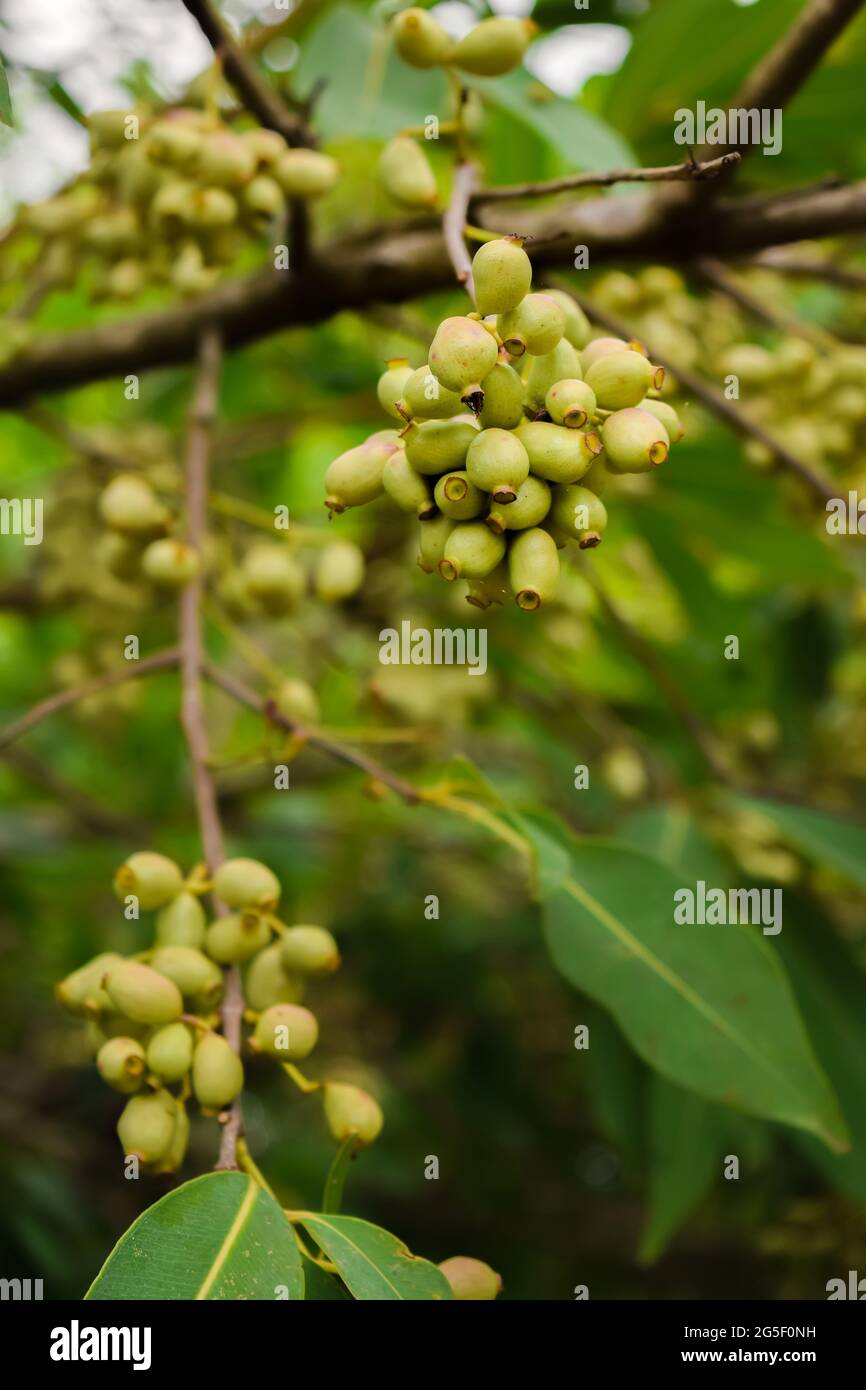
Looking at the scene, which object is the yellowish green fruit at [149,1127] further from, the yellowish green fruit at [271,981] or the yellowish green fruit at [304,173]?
the yellowish green fruit at [304,173]

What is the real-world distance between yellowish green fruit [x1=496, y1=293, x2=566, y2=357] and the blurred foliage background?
0.54 meters

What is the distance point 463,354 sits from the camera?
0.73 m

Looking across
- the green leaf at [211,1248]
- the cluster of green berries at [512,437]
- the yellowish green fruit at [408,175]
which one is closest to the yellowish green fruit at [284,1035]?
the green leaf at [211,1248]

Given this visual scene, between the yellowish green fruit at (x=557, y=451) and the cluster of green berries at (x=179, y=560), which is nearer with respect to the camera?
the yellowish green fruit at (x=557, y=451)

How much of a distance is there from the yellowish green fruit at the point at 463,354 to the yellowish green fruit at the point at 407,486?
0.24 feet

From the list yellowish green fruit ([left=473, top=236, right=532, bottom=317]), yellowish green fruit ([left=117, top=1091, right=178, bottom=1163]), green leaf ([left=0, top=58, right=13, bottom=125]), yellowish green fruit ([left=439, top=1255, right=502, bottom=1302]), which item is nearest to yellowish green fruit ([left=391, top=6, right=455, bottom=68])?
green leaf ([left=0, top=58, right=13, bottom=125])

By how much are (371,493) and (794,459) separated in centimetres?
78

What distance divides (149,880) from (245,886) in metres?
0.09

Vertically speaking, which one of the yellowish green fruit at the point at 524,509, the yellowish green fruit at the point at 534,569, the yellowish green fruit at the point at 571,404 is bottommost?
the yellowish green fruit at the point at 534,569

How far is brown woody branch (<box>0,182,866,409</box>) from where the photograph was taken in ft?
4.01

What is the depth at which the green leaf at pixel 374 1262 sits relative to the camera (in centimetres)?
87

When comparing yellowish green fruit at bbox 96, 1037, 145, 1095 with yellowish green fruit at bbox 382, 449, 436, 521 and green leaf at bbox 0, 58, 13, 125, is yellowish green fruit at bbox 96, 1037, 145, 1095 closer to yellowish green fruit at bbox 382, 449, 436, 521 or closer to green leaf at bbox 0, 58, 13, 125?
yellowish green fruit at bbox 382, 449, 436, 521

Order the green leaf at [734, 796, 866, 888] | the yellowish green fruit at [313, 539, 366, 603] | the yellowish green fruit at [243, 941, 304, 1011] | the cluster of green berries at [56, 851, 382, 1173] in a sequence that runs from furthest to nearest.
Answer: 1. the green leaf at [734, 796, 866, 888]
2. the yellowish green fruit at [313, 539, 366, 603]
3. the yellowish green fruit at [243, 941, 304, 1011]
4. the cluster of green berries at [56, 851, 382, 1173]

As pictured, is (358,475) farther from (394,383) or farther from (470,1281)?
(470,1281)
